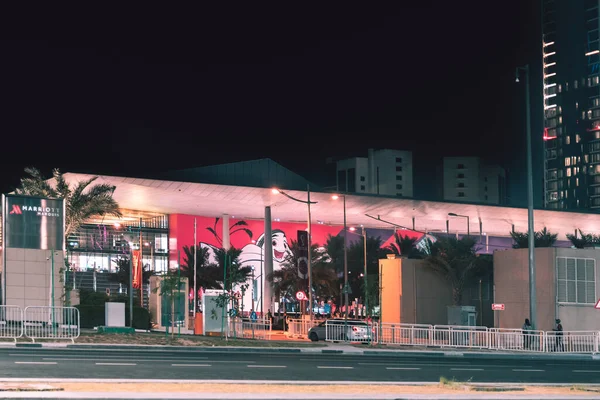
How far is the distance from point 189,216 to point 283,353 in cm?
6839

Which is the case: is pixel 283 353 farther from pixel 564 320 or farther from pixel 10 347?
pixel 564 320

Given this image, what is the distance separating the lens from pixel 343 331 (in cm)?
4731

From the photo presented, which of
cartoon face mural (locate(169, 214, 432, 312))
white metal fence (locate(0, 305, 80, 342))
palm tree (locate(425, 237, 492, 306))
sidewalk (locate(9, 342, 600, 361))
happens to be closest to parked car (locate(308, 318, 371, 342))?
sidewalk (locate(9, 342, 600, 361))

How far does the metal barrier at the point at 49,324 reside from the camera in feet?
111

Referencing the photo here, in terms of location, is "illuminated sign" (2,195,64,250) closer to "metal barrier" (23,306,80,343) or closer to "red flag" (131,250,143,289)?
"metal barrier" (23,306,80,343)

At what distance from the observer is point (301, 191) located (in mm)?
72688

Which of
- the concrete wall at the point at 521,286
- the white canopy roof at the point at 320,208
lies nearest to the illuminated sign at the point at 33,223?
the white canopy roof at the point at 320,208

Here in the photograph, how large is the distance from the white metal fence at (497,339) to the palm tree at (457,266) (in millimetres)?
10767

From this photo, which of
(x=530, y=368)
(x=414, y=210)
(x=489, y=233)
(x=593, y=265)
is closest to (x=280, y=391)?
(x=530, y=368)

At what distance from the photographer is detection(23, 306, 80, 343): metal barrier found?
111 ft

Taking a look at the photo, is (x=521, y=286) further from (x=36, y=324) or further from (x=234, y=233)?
(x=234, y=233)

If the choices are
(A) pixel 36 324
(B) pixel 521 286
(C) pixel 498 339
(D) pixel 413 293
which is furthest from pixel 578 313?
(A) pixel 36 324

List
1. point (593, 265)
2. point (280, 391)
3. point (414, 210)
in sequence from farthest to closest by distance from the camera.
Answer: point (414, 210), point (593, 265), point (280, 391)

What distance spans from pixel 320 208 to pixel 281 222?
2234 cm
